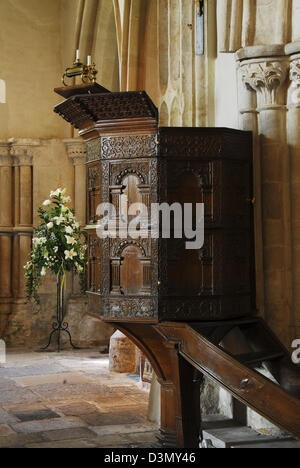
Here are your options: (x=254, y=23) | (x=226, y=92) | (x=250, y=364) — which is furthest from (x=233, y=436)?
(x=254, y=23)

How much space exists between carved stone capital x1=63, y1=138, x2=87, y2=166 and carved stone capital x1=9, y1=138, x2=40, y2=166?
457 mm

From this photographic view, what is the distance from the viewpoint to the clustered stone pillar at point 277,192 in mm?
4879

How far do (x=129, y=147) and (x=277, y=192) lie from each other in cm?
108

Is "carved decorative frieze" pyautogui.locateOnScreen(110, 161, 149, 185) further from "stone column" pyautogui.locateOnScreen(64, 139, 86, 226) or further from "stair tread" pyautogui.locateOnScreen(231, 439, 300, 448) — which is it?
"stone column" pyautogui.locateOnScreen(64, 139, 86, 226)

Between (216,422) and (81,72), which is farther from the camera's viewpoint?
(81,72)

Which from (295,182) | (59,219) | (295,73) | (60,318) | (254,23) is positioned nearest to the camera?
(295,73)

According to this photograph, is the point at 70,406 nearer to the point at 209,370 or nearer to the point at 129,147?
the point at 209,370

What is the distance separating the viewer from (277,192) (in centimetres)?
492

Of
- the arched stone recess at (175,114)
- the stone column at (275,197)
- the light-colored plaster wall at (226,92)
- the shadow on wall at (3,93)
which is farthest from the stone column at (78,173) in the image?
the stone column at (275,197)

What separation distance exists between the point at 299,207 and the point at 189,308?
3.46 feet

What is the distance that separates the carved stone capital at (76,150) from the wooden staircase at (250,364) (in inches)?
227

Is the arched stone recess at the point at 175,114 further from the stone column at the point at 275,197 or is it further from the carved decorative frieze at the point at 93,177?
the carved decorative frieze at the point at 93,177

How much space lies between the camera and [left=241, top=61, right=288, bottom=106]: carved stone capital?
15.8ft
